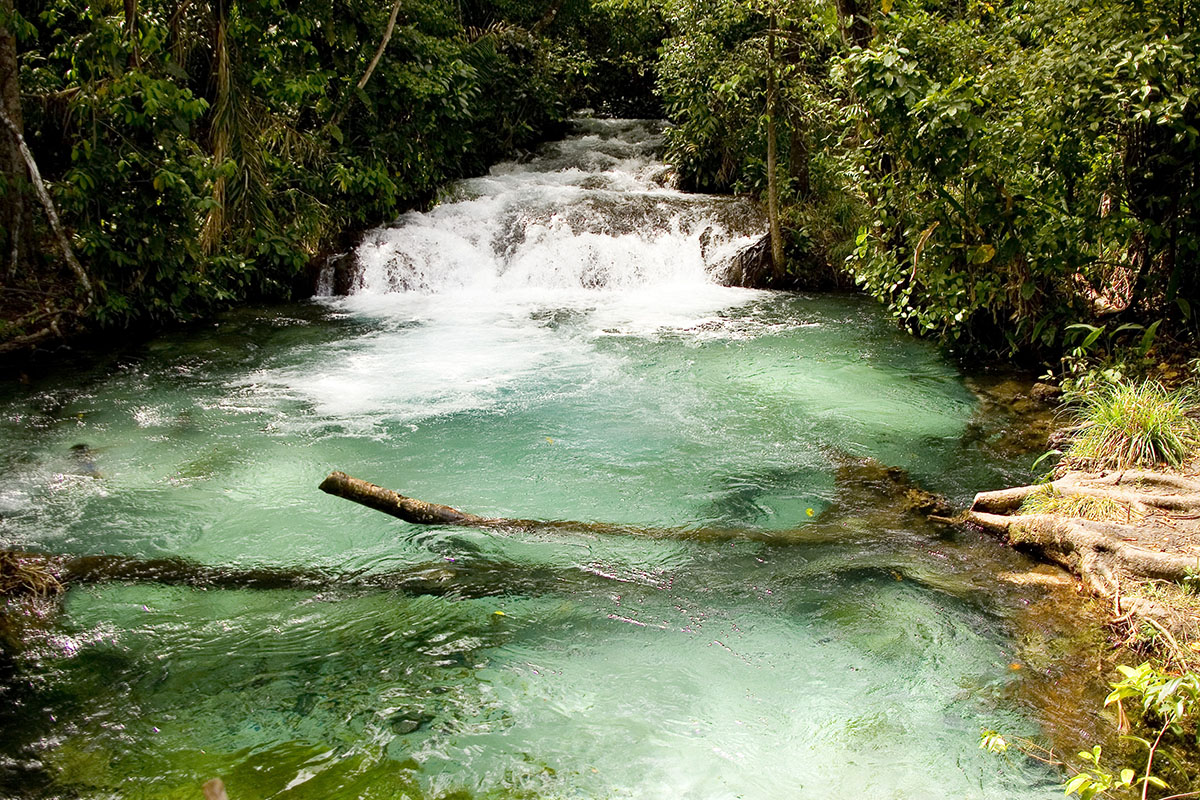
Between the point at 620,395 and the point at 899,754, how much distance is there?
4735 millimetres

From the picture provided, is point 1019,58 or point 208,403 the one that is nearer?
point 1019,58

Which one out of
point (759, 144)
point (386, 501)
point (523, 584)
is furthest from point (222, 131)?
point (759, 144)

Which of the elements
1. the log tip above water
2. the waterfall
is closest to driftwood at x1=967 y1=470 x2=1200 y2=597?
the log tip above water

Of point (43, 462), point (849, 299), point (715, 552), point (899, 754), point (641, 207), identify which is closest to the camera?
point (899, 754)

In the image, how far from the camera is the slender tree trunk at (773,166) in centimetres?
1126

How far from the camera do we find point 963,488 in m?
5.57

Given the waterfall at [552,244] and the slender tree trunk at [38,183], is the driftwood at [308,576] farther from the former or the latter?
the waterfall at [552,244]

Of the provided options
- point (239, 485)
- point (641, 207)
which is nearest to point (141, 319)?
point (239, 485)

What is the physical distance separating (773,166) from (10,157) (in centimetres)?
874

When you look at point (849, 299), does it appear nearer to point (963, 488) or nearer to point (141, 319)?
point (963, 488)

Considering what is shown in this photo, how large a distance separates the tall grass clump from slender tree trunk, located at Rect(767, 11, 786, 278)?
677 centimetres

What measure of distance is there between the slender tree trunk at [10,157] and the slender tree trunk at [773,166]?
26.9ft

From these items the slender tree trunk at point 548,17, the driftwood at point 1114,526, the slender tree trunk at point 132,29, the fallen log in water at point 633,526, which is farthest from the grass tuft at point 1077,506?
the slender tree trunk at point 548,17

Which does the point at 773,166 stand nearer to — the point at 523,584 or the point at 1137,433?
the point at 1137,433
